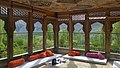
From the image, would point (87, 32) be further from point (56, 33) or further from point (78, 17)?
point (56, 33)

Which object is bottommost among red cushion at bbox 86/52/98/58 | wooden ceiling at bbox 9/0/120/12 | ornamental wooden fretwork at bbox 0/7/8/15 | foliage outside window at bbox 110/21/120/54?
red cushion at bbox 86/52/98/58

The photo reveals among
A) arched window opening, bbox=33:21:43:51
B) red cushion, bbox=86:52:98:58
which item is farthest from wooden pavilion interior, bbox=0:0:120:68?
red cushion, bbox=86:52:98:58

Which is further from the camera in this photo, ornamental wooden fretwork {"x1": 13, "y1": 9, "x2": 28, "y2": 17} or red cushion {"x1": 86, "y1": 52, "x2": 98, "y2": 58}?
red cushion {"x1": 86, "y1": 52, "x2": 98, "y2": 58}

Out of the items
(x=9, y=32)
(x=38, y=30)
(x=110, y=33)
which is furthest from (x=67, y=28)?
(x=9, y=32)

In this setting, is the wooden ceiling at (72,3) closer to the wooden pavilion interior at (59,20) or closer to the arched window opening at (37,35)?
the wooden pavilion interior at (59,20)

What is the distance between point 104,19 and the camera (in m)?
7.44

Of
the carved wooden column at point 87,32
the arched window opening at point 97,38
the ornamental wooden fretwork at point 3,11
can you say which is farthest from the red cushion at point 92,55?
the ornamental wooden fretwork at point 3,11

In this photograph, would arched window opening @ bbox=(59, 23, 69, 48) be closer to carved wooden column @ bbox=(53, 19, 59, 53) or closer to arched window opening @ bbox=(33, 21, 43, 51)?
carved wooden column @ bbox=(53, 19, 59, 53)

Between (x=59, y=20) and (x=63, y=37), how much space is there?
1.33m

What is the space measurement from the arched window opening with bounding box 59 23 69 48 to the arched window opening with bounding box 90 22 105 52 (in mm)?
1919

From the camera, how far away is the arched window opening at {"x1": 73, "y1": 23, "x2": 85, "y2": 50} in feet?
27.8

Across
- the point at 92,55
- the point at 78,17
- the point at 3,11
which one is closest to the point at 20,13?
the point at 3,11

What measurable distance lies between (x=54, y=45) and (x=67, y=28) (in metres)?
1.61

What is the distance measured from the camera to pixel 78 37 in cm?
873
